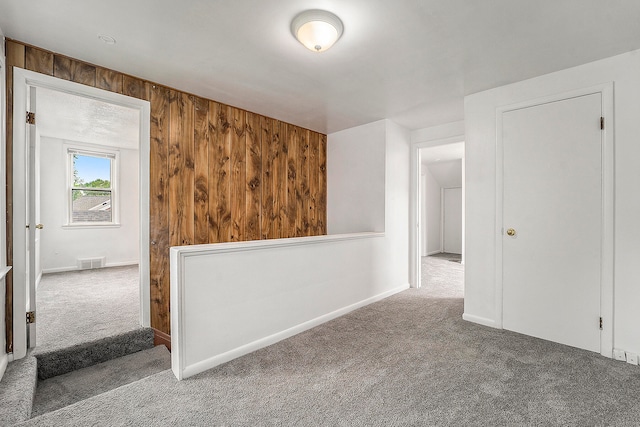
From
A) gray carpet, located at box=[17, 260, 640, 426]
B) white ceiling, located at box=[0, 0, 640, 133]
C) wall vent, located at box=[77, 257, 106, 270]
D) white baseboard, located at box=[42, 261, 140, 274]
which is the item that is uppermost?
white ceiling, located at box=[0, 0, 640, 133]

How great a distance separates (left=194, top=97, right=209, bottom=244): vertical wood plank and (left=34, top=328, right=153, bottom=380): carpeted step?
3.20 ft

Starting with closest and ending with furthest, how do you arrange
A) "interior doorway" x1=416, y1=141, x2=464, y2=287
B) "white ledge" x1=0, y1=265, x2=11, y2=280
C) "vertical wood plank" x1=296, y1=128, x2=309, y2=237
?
"white ledge" x1=0, y1=265, x2=11, y2=280 < "vertical wood plank" x1=296, y1=128, x2=309, y2=237 < "interior doorway" x1=416, y1=141, x2=464, y2=287

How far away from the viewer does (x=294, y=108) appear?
3.46 meters

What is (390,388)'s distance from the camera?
187cm

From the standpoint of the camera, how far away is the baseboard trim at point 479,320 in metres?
2.86

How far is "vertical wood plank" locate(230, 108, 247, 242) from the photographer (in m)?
3.40

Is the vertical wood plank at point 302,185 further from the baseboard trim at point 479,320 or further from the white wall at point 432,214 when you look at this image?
the white wall at point 432,214

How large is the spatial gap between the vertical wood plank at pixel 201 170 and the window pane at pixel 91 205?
3.81 meters

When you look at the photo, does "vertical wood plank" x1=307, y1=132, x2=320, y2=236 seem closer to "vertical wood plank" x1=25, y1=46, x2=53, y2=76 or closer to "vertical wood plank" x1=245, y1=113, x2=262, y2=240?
"vertical wood plank" x1=245, y1=113, x2=262, y2=240

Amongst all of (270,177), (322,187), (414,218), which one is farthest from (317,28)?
(414,218)

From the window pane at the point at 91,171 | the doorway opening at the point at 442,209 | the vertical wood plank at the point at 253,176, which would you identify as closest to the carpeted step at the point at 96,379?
the vertical wood plank at the point at 253,176

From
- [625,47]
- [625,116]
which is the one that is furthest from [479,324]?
[625,47]

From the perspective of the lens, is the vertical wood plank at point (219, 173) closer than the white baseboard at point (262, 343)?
No

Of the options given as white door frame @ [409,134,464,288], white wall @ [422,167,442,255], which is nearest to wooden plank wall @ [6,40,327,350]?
white door frame @ [409,134,464,288]
